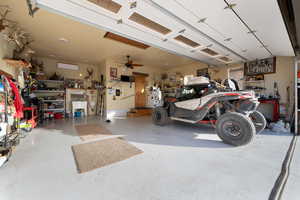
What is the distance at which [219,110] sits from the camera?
2885 millimetres

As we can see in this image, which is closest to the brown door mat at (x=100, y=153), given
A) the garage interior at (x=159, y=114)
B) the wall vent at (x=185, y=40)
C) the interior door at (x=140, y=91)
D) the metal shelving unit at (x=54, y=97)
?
the garage interior at (x=159, y=114)

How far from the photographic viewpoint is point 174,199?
3.37 ft

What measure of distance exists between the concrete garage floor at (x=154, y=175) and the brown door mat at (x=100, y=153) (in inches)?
4.0

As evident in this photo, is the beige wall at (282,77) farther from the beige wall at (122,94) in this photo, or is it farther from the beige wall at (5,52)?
the beige wall at (5,52)

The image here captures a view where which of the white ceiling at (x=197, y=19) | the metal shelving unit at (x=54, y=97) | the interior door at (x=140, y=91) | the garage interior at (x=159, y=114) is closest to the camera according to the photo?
the garage interior at (x=159, y=114)

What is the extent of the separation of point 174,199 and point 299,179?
4.87ft

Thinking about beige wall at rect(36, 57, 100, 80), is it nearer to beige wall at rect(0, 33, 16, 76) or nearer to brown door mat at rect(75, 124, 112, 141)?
beige wall at rect(0, 33, 16, 76)

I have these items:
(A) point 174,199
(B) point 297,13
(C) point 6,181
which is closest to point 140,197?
(A) point 174,199

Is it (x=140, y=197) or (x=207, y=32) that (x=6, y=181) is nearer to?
(x=140, y=197)

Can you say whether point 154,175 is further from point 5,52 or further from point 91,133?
point 5,52

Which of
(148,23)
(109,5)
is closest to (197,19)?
(148,23)

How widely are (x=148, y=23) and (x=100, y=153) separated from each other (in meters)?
2.62

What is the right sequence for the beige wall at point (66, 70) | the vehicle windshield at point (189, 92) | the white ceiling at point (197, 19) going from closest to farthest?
the white ceiling at point (197, 19) → the vehicle windshield at point (189, 92) → the beige wall at point (66, 70)

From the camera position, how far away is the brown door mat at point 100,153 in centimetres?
160
